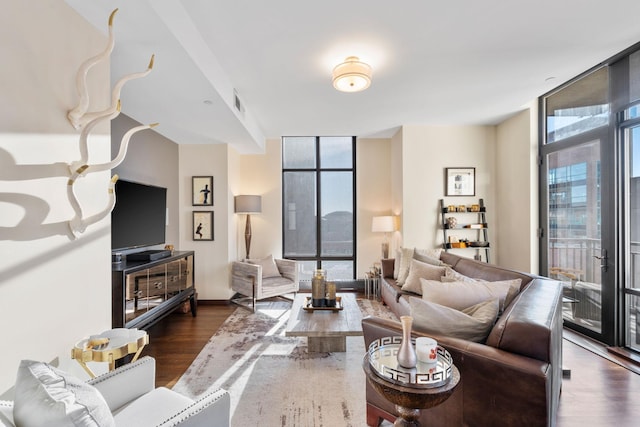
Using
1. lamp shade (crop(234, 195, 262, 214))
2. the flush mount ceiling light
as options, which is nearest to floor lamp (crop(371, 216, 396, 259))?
lamp shade (crop(234, 195, 262, 214))

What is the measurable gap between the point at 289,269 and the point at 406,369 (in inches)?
132

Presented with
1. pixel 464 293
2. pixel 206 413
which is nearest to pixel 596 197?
pixel 464 293

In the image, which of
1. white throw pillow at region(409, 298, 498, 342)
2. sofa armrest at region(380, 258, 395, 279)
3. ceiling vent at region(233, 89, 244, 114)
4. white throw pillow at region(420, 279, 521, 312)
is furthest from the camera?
sofa armrest at region(380, 258, 395, 279)

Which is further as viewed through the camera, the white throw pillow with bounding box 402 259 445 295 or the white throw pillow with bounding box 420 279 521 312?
the white throw pillow with bounding box 402 259 445 295

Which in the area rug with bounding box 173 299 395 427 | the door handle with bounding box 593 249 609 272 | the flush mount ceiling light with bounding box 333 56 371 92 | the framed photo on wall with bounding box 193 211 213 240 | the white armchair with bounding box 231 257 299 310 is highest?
the flush mount ceiling light with bounding box 333 56 371 92

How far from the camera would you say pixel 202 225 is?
4.50m

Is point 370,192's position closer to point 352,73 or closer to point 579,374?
point 352,73

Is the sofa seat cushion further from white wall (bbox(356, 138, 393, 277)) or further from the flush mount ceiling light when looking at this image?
white wall (bbox(356, 138, 393, 277))

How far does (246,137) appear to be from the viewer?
4109 mm

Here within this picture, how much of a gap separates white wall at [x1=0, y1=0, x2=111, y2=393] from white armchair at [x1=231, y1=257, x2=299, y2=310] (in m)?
2.38

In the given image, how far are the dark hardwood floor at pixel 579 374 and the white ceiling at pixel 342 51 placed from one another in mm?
2459

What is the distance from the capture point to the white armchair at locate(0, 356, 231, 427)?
1.13m

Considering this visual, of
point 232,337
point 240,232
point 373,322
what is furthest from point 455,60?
point 240,232

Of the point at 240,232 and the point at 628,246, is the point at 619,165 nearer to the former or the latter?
the point at 628,246
